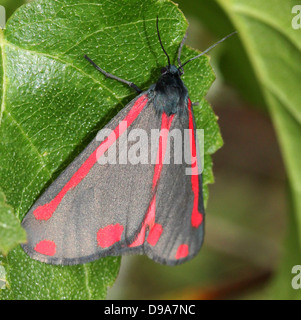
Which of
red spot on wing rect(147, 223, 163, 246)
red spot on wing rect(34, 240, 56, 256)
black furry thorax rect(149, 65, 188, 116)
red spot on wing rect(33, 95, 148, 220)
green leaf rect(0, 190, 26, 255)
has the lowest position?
green leaf rect(0, 190, 26, 255)

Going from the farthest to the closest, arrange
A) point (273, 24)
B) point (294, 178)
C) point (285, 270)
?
point (285, 270) < point (294, 178) < point (273, 24)

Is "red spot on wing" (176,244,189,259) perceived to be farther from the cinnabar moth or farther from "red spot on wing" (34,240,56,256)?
"red spot on wing" (34,240,56,256)

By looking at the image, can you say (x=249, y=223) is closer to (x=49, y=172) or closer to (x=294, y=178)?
(x=294, y=178)

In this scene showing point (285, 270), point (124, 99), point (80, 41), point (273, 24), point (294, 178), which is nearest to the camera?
point (80, 41)

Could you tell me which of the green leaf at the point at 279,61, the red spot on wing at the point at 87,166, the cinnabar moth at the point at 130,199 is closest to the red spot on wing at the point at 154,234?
the cinnabar moth at the point at 130,199

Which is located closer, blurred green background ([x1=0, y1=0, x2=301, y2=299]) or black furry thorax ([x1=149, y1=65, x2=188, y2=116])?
black furry thorax ([x1=149, y1=65, x2=188, y2=116])

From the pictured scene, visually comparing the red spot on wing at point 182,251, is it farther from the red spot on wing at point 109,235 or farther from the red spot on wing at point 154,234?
the red spot on wing at point 109,235

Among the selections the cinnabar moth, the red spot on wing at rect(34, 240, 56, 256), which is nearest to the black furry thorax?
the cinnabar moth

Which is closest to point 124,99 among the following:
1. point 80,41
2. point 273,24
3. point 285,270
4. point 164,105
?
point 164,105
